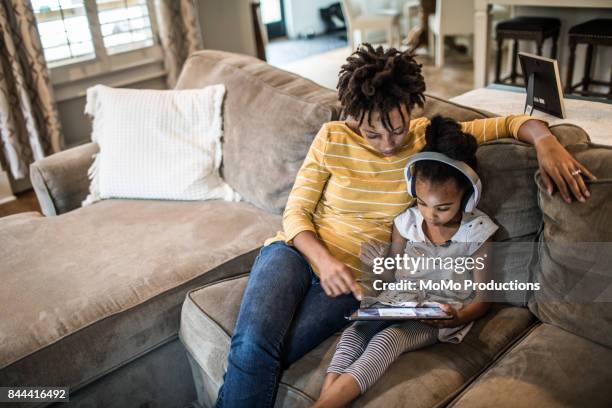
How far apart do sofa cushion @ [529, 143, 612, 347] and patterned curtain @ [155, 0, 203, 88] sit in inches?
123

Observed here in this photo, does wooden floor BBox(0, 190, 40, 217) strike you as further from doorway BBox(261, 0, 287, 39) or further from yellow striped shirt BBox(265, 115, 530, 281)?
doorway BBox(261, 0, 287, 39)

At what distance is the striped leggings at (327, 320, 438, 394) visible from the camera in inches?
48.1

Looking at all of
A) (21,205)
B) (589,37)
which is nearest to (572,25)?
(589,37)

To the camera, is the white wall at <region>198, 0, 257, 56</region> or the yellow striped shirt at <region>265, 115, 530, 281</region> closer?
the yellow striped shirt at <region>265, 115, 530, 281</region>

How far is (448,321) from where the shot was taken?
1301 mm

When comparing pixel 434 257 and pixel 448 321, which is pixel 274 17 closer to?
pixel 434 257

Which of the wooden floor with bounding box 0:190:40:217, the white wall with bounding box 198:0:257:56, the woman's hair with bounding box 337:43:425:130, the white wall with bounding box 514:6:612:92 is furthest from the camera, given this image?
the white wall with bounding box 198:0:257:56

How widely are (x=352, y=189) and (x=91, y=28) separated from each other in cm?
280

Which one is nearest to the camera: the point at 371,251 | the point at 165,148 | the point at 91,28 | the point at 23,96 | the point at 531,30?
the point at 371,251

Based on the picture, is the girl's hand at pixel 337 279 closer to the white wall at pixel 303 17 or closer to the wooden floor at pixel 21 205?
the wooden floor at pixel 21 205

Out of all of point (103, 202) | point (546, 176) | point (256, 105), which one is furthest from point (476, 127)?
point (103, 202)

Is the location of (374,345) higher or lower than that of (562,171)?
lower

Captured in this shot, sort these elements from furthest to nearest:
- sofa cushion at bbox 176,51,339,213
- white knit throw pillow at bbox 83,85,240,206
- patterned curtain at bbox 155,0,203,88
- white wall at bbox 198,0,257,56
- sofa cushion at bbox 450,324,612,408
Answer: white wall at bbox 198,0,257,56
patterned curtain at bbox 155,0,203,88
white knit throw pillow at bbox 83,85,240,206
sofa cushion at bbox 176,51,339,213
sofa cushion at bbox 450,324,612,408

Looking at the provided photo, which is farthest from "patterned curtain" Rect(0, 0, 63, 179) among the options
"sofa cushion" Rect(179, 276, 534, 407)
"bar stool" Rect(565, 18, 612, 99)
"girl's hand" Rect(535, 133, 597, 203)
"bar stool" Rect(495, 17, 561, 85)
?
"bar stool" Rect(565, 18, 612, 99)
